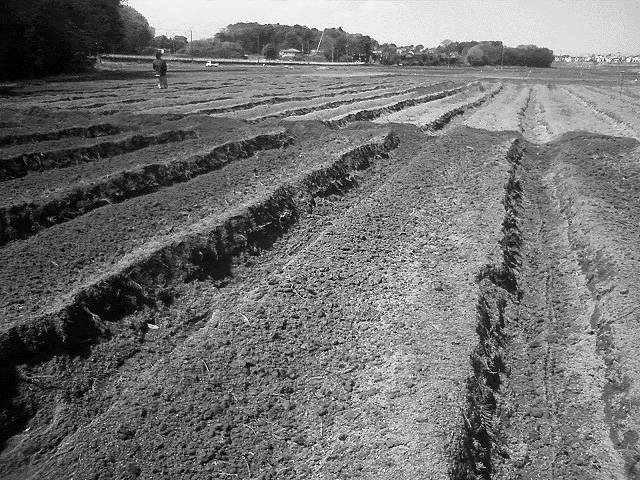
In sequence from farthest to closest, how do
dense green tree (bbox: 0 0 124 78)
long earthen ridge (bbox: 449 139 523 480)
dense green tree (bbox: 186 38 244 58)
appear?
dense green tree (bbox: 186 38 244 58), dense green tree (bbox: 0 0 124 78), long earthen ridge (bbox: 449 139 523 480)

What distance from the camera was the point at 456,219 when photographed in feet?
32.9

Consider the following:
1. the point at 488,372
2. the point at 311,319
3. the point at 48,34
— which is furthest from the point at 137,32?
the point at 488,372

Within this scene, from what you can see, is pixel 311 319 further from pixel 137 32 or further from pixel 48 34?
pixel 137 32

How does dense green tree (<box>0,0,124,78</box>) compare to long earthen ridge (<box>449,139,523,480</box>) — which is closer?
long earthen ridge (<box>449,139,523,480</box>)

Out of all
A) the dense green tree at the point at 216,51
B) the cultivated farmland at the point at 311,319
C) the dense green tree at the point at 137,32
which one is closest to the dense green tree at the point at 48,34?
the cultivated farmland at the point at 311,319

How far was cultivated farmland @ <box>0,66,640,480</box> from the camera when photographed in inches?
183

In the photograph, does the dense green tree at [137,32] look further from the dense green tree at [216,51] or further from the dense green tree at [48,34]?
the dense green tree at [48,34]

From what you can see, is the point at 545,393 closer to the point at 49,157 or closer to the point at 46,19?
the point at 49,157

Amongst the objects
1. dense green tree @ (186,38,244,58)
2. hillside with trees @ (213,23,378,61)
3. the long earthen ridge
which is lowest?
the long earthen ridge

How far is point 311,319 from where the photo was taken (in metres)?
6.45

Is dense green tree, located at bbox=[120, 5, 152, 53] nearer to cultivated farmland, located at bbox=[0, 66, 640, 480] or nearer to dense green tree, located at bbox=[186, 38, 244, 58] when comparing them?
dense green tree, located at bbox=[186, 38, 244, 58]

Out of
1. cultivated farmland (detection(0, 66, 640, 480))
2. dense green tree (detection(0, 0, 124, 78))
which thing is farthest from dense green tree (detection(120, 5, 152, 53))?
cultivated farmland (detection(0, 66, 640, 480))

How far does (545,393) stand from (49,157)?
11.0 metres

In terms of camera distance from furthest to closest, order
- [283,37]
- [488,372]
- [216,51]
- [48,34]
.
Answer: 1. [283,37]
2. [216,51]
3. [48,34]
4. [488,372]
